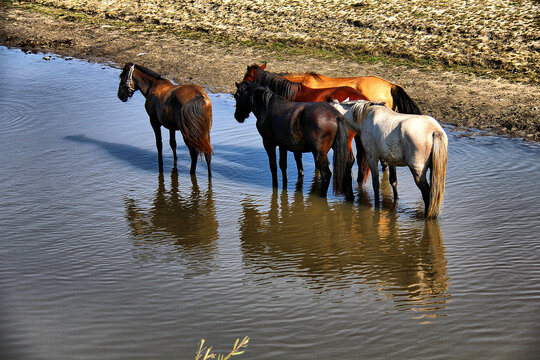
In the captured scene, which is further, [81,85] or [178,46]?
[178,46]

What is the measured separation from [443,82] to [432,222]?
6.35 metres

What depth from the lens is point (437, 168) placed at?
6.83 meters

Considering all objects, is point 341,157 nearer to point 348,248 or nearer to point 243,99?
point 348,248

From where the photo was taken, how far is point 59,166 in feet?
31.4

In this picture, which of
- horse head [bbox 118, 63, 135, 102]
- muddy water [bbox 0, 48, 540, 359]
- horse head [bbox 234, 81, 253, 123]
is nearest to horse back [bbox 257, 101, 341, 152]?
horse head [bbox 234, 81, 253, 123]

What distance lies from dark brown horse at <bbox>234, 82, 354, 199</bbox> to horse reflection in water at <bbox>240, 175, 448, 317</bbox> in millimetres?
403

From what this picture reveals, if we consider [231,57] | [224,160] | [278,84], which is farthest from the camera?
[231,57]

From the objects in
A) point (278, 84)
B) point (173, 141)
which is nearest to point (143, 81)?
point (173, 141)

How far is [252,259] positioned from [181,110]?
10.5ft

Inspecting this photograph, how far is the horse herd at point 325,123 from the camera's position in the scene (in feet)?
22.9

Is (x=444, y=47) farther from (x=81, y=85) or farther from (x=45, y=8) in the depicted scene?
(x=45, y=8)

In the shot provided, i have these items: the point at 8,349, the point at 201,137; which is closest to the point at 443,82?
the point at 201,137

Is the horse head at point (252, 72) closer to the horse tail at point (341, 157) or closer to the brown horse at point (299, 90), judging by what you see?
the brown horse at point (299, 90)

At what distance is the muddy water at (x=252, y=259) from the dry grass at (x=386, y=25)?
4.15 m
